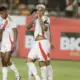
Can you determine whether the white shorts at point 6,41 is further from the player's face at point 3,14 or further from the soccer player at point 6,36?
the player's face at point 3,14

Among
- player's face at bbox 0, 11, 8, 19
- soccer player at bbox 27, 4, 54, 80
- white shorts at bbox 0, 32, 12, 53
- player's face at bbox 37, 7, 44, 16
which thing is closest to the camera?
player's face at bbox 37, 7, 44, 16

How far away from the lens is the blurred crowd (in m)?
20.9

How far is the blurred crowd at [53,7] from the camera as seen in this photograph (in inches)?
822

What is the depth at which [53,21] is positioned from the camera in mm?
19672

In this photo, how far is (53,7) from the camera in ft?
70.2

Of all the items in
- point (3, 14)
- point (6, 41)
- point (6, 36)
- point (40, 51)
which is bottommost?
point (40, 51)

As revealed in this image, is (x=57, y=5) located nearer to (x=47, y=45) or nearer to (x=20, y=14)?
(x=20, y=14)

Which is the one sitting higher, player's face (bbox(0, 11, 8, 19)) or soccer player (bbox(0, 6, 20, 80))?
player's face (bbox(0, 11, 8, 19))

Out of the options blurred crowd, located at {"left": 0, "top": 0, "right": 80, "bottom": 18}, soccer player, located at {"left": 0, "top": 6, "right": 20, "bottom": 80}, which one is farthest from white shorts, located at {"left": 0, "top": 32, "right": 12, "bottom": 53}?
blurred crowd, located at {"left": 0, "top": 0, "right": 80, "bottom": 18}

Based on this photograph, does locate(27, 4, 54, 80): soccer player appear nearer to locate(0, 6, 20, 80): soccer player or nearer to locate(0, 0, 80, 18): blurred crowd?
locate(0, 6, 20, 80): soccer player

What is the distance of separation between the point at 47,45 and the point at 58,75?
336 cm

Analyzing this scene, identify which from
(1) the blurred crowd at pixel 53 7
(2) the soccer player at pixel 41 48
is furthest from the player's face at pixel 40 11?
(1) the blurred crowd at pixel 53 7

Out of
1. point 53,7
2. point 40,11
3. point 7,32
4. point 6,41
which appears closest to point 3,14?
point 7,32

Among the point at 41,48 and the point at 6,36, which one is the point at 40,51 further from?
the point at 6,36
